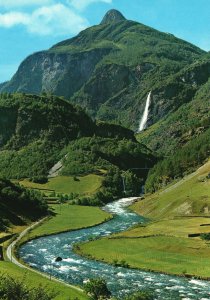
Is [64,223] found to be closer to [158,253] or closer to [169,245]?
[169,245]

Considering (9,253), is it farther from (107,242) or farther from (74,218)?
(74,218)

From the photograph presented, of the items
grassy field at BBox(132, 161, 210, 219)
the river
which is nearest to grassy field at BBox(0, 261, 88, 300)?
the river

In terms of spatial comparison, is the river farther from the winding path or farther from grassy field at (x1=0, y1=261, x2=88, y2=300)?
grassy field at (x1=0, y1=261, x2=88, y2=300)

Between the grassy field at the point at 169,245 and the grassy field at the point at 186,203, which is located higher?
the grassy field at the point at 186,203

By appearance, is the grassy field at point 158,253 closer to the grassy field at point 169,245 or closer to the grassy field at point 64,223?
the grassy field at point 169,245

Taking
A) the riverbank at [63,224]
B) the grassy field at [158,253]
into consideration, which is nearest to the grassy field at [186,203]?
the riverbank at [63,224]
